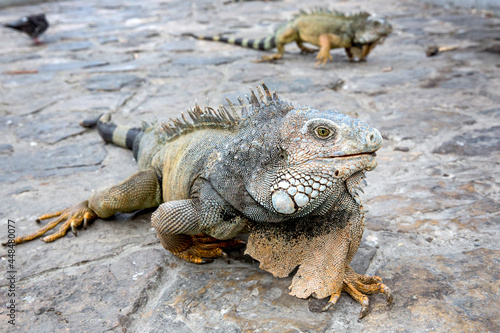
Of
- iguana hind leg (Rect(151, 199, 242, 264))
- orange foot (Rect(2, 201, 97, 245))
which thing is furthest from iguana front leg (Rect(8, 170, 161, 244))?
iguana hind leg (Rect(151, 199, 242, 264))

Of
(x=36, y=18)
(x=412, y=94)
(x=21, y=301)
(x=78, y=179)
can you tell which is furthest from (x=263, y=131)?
(x=36, y=18)

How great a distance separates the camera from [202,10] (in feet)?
45.1

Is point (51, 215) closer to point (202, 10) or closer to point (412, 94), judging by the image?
point (412, 94)

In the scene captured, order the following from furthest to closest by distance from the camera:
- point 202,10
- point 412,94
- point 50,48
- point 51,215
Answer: point 202,10, point 50,48, point 412,94, point 51,215

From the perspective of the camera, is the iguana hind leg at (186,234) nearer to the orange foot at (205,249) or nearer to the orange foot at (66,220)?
the orange foot at (205,249)

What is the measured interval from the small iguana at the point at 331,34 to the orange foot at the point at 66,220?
17.1 feet

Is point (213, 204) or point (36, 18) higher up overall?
point (213, 204)

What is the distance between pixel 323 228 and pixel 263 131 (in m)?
0.64

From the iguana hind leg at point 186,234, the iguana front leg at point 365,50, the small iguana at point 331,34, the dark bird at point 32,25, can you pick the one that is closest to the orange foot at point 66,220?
the iguana hind leg at point 186,234

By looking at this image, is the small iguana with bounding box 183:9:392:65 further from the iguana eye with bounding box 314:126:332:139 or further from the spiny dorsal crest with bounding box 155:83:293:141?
the iguana eye with bounding box 314:126:332:139

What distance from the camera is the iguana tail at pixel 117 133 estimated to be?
4.61 m

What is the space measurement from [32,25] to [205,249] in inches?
352

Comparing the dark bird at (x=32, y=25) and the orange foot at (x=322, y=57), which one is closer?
the orange foot at (x=322, y=57)

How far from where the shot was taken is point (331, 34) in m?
8.07
